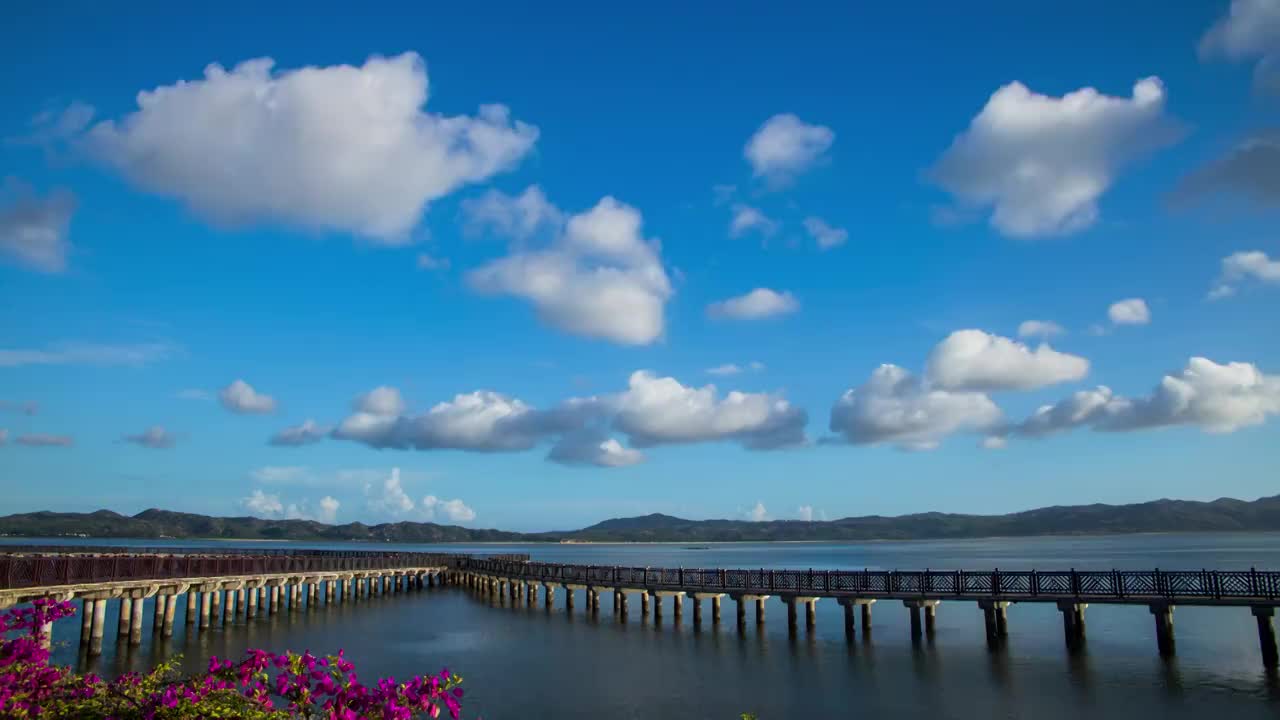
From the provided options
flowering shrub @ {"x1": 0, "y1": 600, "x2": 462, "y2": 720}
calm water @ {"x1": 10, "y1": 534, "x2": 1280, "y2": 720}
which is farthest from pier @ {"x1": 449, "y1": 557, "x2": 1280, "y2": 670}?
flowering shrub @ {"x1": 0, "y1": 600, "x2": 462, "y2": 720}

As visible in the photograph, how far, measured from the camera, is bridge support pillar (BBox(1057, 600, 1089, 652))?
3703cm

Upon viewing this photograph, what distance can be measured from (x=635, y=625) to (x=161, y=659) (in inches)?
962

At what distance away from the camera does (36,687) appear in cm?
1098

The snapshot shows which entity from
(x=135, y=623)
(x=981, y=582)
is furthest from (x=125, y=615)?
(x=981, y=582)

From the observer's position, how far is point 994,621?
3916cm

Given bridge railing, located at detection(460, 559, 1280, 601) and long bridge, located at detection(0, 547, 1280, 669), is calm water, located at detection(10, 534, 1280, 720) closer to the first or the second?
long bridge, located at detection(0, 547, 1280, 669)

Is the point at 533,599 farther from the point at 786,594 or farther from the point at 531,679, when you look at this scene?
the point at 531,679

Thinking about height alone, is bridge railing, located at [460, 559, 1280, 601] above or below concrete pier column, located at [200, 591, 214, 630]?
above

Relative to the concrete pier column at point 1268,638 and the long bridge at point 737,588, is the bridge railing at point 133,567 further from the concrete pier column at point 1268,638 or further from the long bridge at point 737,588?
the concrete pier column at point 1268,638

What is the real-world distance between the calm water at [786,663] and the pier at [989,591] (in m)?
1.22

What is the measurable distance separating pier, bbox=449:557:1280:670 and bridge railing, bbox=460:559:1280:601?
4cm

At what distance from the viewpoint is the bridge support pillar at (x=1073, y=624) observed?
121 ft

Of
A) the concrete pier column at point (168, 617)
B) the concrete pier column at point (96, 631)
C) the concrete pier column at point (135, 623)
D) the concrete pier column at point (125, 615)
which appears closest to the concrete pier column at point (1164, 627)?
the concrete pier column at point (96, 631)

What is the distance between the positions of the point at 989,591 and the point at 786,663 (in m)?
10.2
